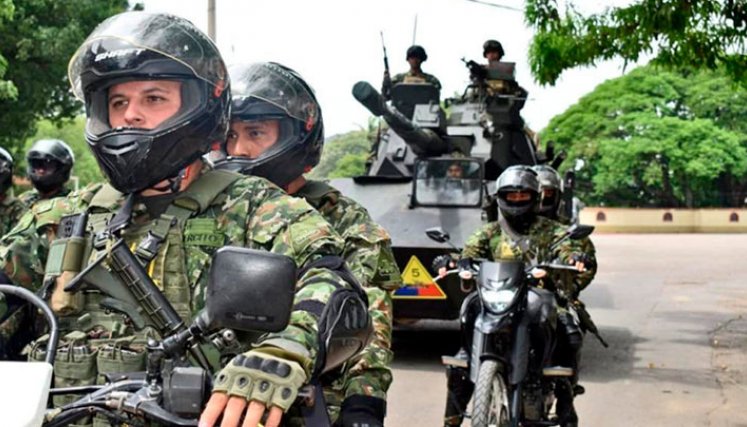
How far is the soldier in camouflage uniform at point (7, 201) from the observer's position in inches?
290

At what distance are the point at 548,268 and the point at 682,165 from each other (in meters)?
42.6

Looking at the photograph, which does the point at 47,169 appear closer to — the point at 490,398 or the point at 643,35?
the point at 490,398

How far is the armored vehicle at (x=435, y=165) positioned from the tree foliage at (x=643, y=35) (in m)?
0.62

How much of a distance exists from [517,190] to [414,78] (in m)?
5.55

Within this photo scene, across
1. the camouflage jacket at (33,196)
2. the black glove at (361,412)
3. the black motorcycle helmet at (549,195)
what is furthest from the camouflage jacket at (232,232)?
the black motorcycle helmet at (549,195)

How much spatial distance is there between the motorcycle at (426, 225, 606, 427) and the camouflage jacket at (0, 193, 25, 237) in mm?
3112

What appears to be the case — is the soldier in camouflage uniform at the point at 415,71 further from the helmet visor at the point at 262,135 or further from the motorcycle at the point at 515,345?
the helmet visor at the point at 262,135

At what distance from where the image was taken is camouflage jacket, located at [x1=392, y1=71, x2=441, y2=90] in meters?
11.8

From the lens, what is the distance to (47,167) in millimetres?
7980

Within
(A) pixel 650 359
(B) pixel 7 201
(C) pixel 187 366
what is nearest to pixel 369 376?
(C) pixel 187 366

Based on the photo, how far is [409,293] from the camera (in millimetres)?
9180

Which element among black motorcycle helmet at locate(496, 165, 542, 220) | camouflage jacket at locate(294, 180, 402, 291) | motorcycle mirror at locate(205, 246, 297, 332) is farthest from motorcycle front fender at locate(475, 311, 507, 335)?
motorcycle mirror at locate(205, 246, 297, 332)

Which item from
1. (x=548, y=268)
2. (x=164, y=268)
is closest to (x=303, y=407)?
(x=164, y=268)

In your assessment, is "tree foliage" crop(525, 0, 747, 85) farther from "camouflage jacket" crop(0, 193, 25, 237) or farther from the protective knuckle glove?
the protective knuckle glove
